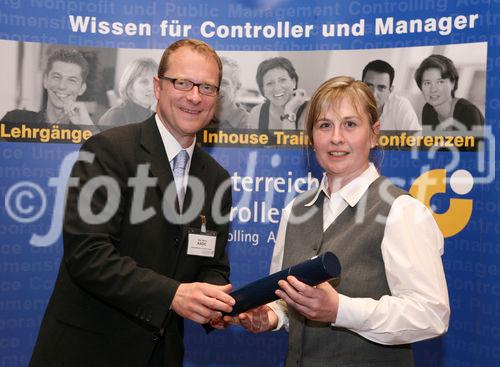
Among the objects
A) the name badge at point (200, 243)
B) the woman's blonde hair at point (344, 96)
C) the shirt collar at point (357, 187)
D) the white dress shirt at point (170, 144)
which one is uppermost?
the woman's blonde hair at point (344, 96)

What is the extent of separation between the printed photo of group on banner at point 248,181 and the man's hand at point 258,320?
0.04 ft

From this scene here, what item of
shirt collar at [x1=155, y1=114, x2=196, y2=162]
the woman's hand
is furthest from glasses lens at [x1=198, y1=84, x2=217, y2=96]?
the woman's hand

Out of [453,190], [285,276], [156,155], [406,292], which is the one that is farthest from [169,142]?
[453,190]

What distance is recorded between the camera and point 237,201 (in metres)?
3.46

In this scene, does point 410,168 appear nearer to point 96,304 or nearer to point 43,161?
point 96,304

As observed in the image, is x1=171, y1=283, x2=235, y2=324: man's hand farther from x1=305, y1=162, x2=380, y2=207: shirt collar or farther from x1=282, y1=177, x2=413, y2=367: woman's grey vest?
x1=305, y1=162, x2=380, y2=207: shirt collar

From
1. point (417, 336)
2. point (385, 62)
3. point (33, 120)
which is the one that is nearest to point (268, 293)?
point (417, 336)

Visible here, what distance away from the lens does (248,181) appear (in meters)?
3.45

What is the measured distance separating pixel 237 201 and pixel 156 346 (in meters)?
1.38

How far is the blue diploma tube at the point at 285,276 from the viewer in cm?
152

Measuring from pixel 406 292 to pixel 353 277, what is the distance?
0.56 ft

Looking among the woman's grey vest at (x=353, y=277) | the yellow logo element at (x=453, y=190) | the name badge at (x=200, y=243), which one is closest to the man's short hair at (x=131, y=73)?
the name badge at (x=200, y=243)

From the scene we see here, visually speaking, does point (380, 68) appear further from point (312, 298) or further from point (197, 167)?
point (312, 298)

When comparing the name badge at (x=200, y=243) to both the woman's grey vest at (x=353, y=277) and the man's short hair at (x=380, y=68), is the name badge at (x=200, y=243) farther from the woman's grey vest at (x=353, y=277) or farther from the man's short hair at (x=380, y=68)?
Answer: the man's short hair at (x=380, y=68)
